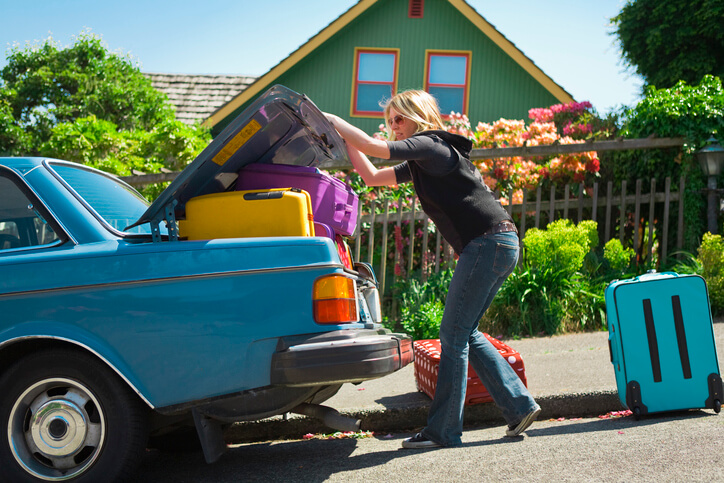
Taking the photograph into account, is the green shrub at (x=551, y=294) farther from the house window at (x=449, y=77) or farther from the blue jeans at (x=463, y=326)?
the house window at (x=449, y=77)

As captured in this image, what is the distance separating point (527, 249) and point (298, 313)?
4727 millimetres

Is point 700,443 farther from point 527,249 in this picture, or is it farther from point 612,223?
point 612,223

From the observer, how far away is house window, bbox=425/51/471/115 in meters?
14.0

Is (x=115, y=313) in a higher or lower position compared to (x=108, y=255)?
lower

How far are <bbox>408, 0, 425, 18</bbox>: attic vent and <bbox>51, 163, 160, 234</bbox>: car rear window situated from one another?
11.5 metres

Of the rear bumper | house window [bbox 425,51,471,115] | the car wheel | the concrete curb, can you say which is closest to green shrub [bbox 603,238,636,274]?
the concrete curb

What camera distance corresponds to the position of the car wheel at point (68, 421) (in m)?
2.75

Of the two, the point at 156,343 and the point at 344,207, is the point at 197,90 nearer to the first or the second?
the point at 344,207

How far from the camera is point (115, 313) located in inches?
109

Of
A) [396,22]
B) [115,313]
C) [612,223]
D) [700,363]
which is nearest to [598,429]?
[700,363]

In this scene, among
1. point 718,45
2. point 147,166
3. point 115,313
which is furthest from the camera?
point 718,45

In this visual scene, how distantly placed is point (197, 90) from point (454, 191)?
13457 mm

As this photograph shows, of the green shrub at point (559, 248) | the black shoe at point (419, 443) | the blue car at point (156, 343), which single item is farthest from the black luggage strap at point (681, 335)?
the green shrub at point (559, 248)

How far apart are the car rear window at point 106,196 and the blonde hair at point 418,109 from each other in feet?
5.14
